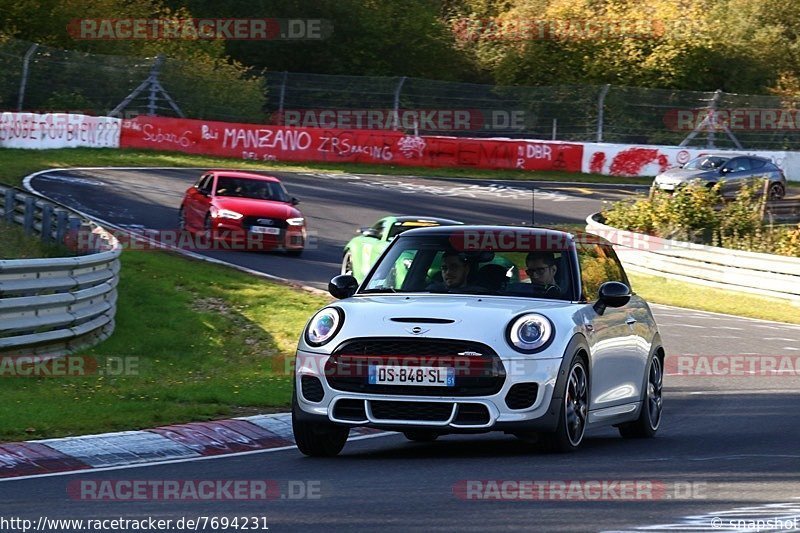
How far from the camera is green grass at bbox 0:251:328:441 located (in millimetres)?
10320

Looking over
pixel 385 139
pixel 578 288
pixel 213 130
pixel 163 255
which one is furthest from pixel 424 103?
pixel 578 288

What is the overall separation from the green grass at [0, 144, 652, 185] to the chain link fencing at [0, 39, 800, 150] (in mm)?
2274

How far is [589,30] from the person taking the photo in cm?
6391

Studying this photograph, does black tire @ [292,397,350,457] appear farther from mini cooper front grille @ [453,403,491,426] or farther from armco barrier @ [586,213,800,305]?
armco barrier @ [586,213,800,305]

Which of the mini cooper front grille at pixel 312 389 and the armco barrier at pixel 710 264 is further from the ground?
the mini cooper front grille at pixel 312 389

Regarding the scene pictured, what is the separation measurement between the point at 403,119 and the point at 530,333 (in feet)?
122

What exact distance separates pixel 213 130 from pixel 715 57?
3061 centimetres

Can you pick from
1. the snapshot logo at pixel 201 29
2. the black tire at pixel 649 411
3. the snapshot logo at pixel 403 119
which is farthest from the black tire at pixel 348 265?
the snapshot logo at pixel 201 29

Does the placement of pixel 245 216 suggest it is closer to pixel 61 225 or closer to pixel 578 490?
pixel 61 225

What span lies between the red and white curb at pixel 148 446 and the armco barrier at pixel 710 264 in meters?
15.1

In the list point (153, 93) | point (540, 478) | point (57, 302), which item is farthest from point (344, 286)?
point (153, 93)

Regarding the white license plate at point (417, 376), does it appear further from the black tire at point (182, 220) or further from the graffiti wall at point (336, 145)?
the graffiti wall at point (336, 145)

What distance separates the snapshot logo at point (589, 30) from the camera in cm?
6381

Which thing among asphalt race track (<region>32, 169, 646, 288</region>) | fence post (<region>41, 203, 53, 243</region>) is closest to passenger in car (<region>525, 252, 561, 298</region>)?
asphalt race track (<region>32, 169, 646, 288</region>)
